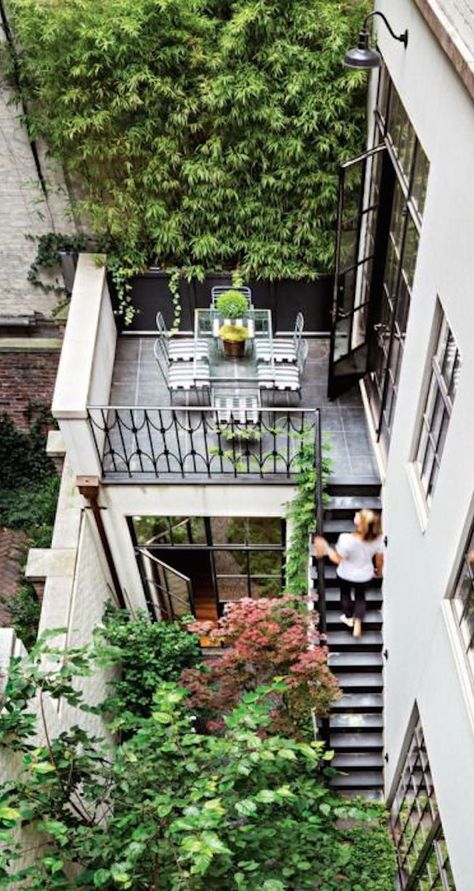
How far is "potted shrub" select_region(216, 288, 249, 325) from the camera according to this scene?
29.1 ft

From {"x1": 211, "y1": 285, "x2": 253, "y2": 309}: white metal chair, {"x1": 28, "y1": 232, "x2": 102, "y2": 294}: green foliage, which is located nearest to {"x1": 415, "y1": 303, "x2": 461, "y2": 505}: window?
{"x1": 211, "y1": 285, "x2": 253, "y2": 309}: white metal chair

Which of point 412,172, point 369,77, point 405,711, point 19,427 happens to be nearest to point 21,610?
point 19,427

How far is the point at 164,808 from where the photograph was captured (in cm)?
418

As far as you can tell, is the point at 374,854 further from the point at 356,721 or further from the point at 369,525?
the point at 369,525

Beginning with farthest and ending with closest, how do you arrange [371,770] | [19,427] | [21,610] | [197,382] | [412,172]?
[19,427] < [21,610] < [197,382] < [371,770] < [412,172]

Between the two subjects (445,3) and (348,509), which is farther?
(348,509)

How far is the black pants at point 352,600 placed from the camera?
7912 millimetres

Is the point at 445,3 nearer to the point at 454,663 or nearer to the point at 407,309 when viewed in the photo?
the point at 407,309

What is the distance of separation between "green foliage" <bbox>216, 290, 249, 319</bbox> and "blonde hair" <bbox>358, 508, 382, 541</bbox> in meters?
2.77

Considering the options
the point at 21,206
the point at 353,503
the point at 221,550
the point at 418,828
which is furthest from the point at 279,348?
the point at 418,828

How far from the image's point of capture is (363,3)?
824cm

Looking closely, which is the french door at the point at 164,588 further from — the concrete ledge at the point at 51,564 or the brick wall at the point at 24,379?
the brick wall at the point at 24,379

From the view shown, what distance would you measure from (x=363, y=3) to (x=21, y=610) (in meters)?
7.95

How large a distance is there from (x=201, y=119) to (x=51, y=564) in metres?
5.16
